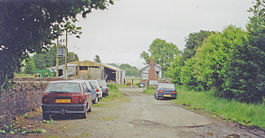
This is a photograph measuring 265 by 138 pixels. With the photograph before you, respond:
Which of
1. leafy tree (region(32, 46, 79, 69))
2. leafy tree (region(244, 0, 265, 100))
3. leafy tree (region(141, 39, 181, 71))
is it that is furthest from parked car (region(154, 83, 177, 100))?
leafy tree (region(32, 46, 79, 69))

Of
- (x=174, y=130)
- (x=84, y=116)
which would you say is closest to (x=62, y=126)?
(x=84, y=116)

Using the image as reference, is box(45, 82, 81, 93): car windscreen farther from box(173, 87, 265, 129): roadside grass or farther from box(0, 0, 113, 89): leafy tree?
box(173, 87, 265, 129): roadside grass

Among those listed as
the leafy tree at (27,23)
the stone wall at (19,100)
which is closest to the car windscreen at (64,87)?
the stone wall at (19,100)

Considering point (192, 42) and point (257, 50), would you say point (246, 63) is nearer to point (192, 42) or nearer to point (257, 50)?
point (257, 50)

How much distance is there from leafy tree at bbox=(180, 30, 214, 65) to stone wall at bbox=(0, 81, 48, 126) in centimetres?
2508

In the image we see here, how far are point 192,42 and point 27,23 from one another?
106 feet

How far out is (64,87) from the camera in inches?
384

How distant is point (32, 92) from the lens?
37.4ft

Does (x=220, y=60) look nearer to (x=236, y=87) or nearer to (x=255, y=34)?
(x=236, y=87)

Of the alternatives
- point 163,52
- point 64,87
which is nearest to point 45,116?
point 64,87

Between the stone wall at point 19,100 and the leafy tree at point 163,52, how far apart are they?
199 feet

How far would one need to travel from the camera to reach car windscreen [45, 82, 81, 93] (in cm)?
955

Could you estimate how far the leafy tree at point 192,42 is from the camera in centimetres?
3450

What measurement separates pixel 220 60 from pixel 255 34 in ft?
14.9
